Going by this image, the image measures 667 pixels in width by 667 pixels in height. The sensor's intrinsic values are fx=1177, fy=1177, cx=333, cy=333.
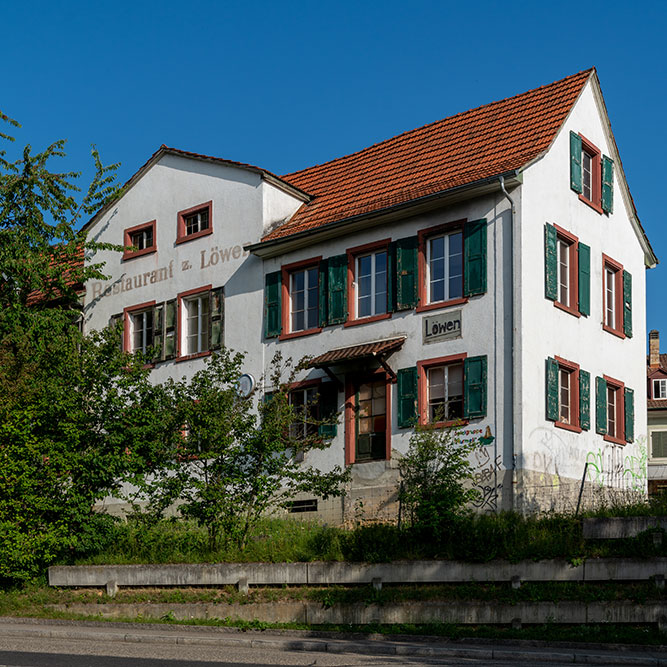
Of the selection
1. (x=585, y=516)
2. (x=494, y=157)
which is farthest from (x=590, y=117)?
(x=585, y=516)

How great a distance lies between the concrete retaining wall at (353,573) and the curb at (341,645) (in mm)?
1589

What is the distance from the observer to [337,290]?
88.8 feet

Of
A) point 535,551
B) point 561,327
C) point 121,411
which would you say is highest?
point 561,327

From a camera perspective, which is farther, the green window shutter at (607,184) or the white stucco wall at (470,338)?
the green window shutter at (607,184)

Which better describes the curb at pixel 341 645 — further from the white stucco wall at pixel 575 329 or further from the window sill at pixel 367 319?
the window sill at pixel 367 319

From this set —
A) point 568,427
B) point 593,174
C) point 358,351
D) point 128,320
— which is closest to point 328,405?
A: point 358,351

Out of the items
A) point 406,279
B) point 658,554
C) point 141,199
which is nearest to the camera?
point 658,554

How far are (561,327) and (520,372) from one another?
2.24 meters

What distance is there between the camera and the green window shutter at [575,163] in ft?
87.4

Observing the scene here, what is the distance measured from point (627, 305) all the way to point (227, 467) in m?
11.5

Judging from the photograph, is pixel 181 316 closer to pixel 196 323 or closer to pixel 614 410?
pixel 196 323

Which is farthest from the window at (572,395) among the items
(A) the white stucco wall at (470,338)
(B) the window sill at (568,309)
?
(A) the white stucco wall at (470,338)

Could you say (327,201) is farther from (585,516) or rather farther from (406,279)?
(585,516)

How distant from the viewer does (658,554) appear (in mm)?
17359
